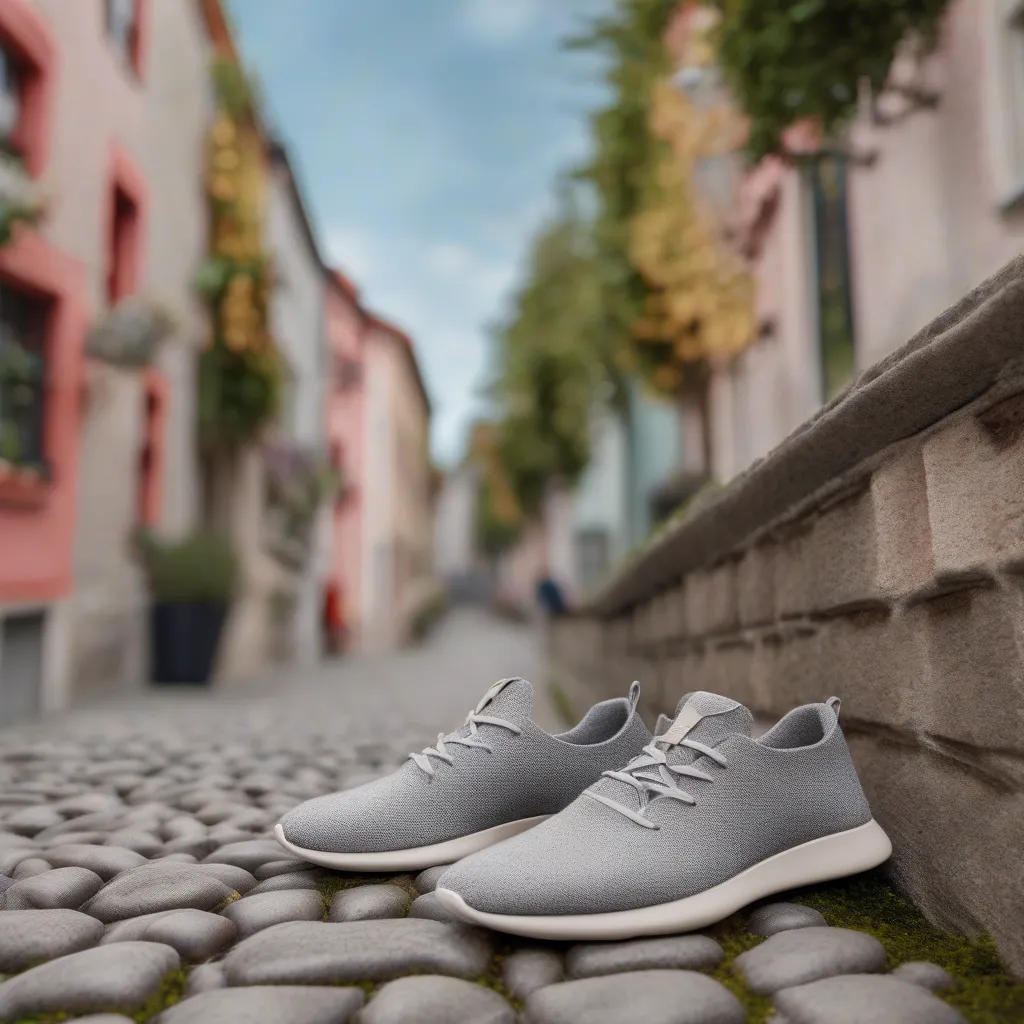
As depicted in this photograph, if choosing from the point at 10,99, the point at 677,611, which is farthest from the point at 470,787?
the point at 10,99

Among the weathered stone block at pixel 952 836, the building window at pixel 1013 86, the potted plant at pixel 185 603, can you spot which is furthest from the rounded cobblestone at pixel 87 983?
the potted plant at pixel 185 603

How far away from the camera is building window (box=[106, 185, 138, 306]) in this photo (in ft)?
23.2

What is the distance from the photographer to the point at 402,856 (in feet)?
4.89

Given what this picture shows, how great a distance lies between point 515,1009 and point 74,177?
20.6 ft

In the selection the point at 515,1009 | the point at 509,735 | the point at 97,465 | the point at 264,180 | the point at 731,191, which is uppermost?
the point at 264,180

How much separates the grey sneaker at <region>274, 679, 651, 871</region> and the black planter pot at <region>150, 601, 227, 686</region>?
607 cm

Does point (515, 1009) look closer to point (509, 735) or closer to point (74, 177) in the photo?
point (509, 735)

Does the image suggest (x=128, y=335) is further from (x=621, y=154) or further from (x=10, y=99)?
(x=621, y=154)

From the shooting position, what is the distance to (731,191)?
28.6 ft

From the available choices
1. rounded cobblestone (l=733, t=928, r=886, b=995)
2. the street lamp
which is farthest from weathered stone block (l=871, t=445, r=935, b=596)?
the street lamp

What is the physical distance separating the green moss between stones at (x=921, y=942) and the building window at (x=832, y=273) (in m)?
5.00

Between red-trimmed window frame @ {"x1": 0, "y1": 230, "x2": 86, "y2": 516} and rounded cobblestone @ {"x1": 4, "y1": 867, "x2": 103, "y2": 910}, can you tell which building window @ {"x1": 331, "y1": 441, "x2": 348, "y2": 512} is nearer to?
red-trimmed window frame @ {"x1": 0, "y1": 230, "x2": 86, "y2": 516}

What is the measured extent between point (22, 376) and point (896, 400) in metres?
5.45

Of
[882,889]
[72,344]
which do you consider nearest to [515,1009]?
[882,889]
